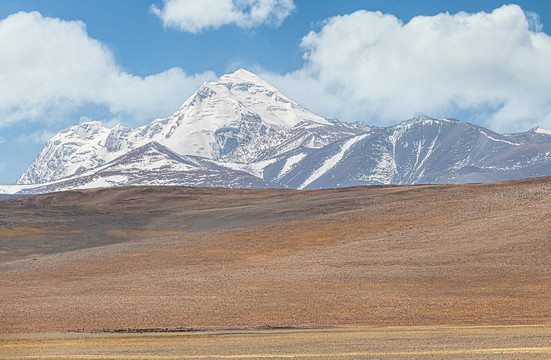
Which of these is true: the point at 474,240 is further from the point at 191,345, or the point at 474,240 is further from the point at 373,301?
the point at 191,345

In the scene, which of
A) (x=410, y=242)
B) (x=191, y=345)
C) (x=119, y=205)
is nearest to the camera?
(x=191, y=345)

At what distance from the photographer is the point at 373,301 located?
3825cm

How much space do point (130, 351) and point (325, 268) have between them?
3156 cm

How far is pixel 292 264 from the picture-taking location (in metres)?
57.0

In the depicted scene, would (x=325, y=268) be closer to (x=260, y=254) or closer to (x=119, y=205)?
(x=260, y=254)

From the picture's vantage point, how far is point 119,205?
136625 millimetres

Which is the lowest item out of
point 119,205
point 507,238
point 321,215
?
point 507,238

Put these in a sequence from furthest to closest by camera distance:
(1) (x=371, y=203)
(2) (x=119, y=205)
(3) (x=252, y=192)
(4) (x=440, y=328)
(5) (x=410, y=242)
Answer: (3) (x=252, y=192), (2) (x=119, y=205), (1) (x=371, y=203), (5) (x=410, y=242), (4) (x=440, y=328)

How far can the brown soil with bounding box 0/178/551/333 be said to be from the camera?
112ft

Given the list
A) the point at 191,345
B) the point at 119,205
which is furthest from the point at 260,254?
the point at 119,205

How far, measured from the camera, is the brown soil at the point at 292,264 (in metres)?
34.2

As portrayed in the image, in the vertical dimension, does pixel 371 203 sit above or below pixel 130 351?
above

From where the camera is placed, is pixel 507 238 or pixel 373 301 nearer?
pixel 373 301

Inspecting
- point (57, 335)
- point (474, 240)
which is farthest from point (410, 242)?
point (57, 335)
